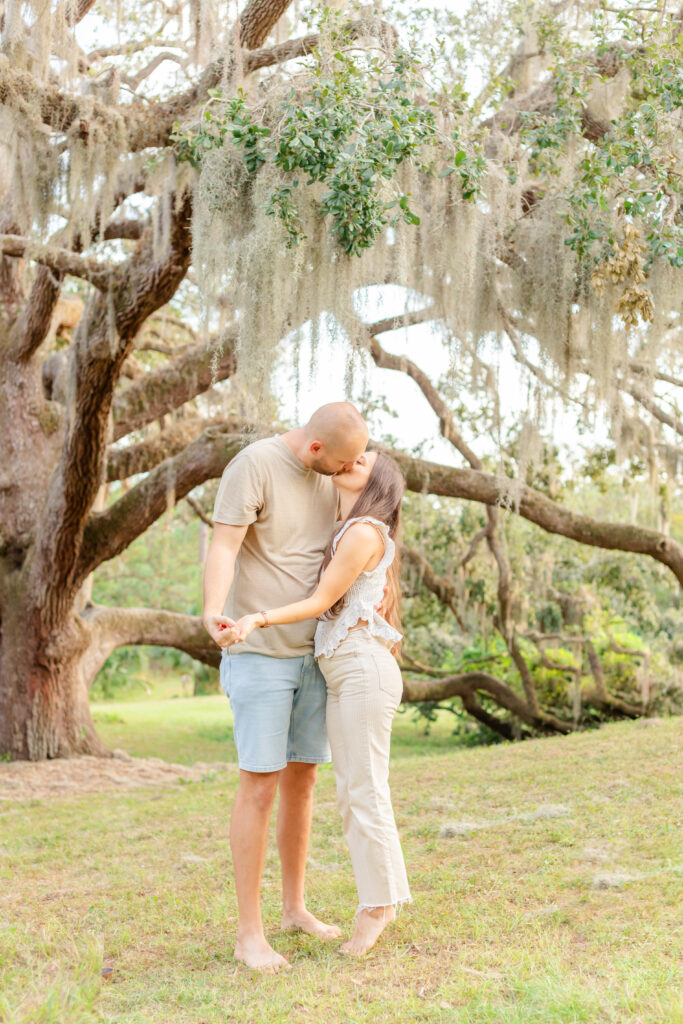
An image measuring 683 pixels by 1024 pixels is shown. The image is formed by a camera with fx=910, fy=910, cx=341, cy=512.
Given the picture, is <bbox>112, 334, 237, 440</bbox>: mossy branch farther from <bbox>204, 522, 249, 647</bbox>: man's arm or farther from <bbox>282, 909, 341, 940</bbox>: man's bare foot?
<bbox>282, 909, 341, 940</bbox>: man's bare foot

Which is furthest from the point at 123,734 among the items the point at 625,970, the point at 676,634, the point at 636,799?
the point at 625,970

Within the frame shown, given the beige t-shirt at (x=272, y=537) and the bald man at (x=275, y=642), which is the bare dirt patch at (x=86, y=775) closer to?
the bald man at (x=275, y=642)

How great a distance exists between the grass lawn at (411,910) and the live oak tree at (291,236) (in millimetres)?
2057

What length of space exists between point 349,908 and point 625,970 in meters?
0.99

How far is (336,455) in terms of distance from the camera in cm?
255

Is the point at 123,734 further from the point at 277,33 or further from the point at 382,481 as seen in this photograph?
the point at 382,481

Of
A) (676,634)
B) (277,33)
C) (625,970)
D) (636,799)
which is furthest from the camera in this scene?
(676,634)

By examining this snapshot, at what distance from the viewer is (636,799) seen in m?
4.05

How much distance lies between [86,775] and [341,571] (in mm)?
4607

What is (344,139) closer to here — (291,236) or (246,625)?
(291,236)

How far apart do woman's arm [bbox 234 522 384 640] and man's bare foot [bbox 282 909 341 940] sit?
0.89 metres

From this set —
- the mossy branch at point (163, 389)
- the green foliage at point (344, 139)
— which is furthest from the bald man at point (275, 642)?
the mossy branch at point (163, 389)

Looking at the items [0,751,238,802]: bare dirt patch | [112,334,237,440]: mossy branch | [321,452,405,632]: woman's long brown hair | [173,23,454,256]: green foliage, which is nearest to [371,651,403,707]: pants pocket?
[321,452,405,632]: woman's long brown hair

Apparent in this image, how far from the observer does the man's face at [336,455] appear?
8.30 feet
